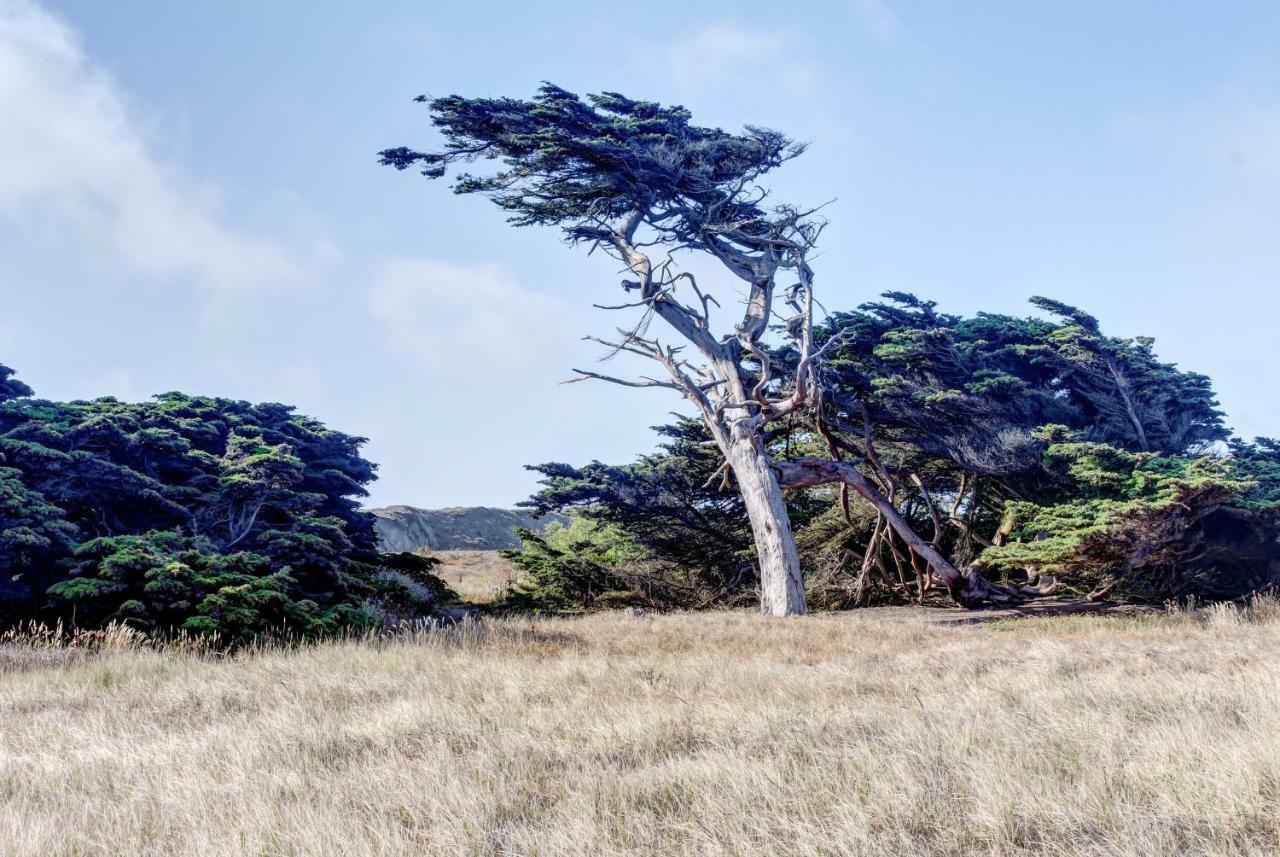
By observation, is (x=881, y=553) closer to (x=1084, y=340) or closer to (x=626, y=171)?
(x=1084, y=340)

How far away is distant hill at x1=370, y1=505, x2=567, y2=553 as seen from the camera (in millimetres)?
43406

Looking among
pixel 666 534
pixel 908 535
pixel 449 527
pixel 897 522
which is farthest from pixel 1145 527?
pixel 449 527

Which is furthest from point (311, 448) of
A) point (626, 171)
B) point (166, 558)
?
point (626, 171)

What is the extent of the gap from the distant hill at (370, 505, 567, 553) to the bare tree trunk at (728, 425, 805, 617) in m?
25.4

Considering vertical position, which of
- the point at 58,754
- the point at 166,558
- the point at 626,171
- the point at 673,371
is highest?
the point at 626,171

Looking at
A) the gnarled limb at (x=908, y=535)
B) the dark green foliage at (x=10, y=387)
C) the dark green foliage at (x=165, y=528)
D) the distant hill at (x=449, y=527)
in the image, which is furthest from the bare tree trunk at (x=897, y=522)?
the distant hill at (x=449, y=527)

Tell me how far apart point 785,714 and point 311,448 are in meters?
15.1

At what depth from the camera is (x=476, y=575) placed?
31.2 m

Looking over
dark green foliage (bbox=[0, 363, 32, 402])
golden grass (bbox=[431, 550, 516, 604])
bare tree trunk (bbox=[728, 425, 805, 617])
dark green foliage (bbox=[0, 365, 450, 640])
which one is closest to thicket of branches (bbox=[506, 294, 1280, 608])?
bare tree trunk (bbox=[728, 425, 805, 617])

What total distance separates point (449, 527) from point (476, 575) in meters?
19.8

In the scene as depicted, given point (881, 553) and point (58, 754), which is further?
point (881, 553)

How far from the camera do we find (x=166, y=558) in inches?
420

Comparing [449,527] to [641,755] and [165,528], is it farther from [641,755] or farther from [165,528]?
[641,755]

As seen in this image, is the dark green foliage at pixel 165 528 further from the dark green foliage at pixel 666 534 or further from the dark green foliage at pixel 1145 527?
the dark green foliage at pixel 1145 527
